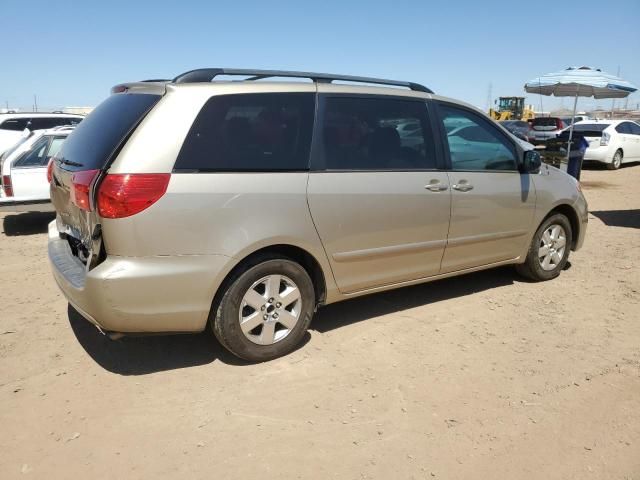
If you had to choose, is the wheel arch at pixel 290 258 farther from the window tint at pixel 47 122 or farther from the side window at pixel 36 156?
the window tint at pixel 47 122

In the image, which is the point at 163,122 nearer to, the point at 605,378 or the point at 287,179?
the point at 287,179

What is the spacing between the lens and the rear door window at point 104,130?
3.13 metres

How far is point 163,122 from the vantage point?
3080 mm

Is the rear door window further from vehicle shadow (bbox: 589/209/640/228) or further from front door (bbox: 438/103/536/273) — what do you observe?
vehicle shadow (bbox: 589/209/640/228)

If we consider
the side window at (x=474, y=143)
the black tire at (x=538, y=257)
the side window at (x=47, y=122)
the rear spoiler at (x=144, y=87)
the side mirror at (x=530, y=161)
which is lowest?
the black tire at (x=538, y=257)

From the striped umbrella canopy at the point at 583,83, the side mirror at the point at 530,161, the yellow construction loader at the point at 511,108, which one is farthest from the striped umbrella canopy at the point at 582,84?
the yellow construction loader at the point at 511,108

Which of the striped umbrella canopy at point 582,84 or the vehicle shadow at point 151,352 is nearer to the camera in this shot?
the vehicle shadow at point 151,352

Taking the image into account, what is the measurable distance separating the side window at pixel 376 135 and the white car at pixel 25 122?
29.1ft

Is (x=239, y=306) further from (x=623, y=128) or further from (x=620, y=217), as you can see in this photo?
(x=623, y=128)

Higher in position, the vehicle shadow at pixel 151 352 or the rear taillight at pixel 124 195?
the rear taillight at pixel 124 195

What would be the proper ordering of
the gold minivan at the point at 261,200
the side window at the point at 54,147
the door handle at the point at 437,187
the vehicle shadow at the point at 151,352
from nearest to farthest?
the gold minivan at the point at 261,200 → the vehicle shadow at the point at 151,352 → the door handle at the point at 437,187 → the side window at the point at 54,147

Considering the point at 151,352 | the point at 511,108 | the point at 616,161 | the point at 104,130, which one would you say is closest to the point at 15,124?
the point at 104,130

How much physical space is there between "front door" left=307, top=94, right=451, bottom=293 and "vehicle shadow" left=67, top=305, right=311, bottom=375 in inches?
30.4

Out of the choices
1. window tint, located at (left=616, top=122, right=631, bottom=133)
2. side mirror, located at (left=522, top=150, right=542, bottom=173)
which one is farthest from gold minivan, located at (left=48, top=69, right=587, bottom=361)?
window tint, located at (left=616, top=122, right=631, bottom=133)
